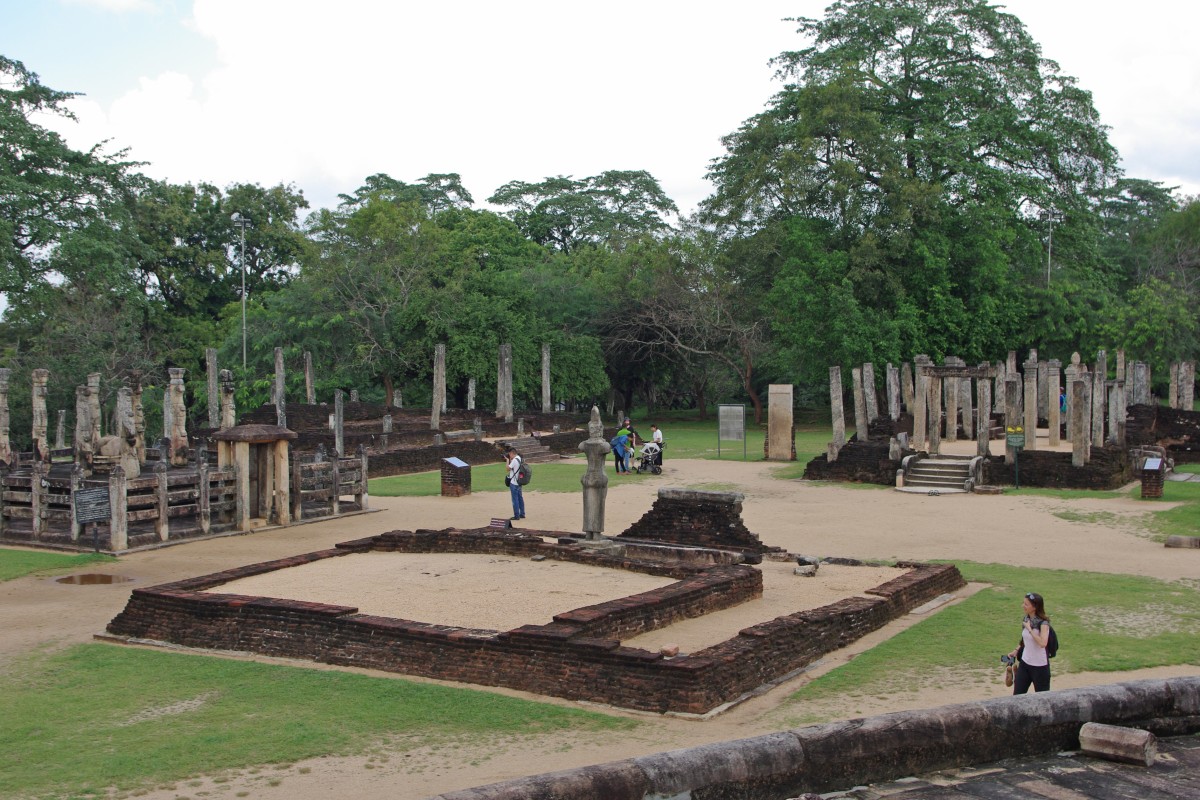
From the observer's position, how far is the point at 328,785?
6703 millimetres

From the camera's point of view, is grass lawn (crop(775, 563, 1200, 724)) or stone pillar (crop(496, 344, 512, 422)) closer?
grass lawn (crop(775, 563, 1200, 724))

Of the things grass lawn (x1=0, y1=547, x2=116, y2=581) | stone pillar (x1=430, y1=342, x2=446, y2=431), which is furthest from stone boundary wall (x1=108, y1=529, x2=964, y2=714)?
stone pillar (x1=430, y1=342, x2=446, y2=431)

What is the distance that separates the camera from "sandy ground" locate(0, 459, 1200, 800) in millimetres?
7008

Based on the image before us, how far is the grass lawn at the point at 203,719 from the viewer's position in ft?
23.1

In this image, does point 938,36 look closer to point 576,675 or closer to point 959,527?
point 959,527

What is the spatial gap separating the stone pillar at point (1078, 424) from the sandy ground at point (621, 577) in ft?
7.24

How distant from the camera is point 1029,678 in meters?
7.61

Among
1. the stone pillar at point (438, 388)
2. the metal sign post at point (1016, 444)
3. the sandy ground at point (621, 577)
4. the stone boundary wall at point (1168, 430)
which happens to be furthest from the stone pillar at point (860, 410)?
the stone pillar at point (438, 388)

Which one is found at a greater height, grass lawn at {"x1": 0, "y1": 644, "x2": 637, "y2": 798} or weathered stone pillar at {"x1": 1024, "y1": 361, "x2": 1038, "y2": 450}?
weathered stone pillar at {"x1": 1024, "y1": 361, "x2": 1038, "y2": 450}

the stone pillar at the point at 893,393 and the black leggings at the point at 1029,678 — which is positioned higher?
the stone pillar at the point at 893,393

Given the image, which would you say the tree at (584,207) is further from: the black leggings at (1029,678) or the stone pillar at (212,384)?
the black leggings at (1029,678)

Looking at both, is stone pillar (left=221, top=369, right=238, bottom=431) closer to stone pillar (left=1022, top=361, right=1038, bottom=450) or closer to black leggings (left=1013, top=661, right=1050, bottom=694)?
black leggings (left=1013, top=661, right=1050, bottom=694)

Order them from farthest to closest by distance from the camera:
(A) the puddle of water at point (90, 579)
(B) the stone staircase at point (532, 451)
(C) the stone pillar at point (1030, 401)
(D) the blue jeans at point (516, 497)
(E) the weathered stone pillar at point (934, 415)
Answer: (B) the stone staircase at point (532, 451) → (C) the stone pillar at point (1030, 401) → (E) the weathered stone pillar at point (934, 415) → (D) the blue jeans at point (516, 497) → (A) the puddle of water at point (90, 579)

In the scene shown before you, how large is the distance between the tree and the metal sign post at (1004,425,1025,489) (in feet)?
125
